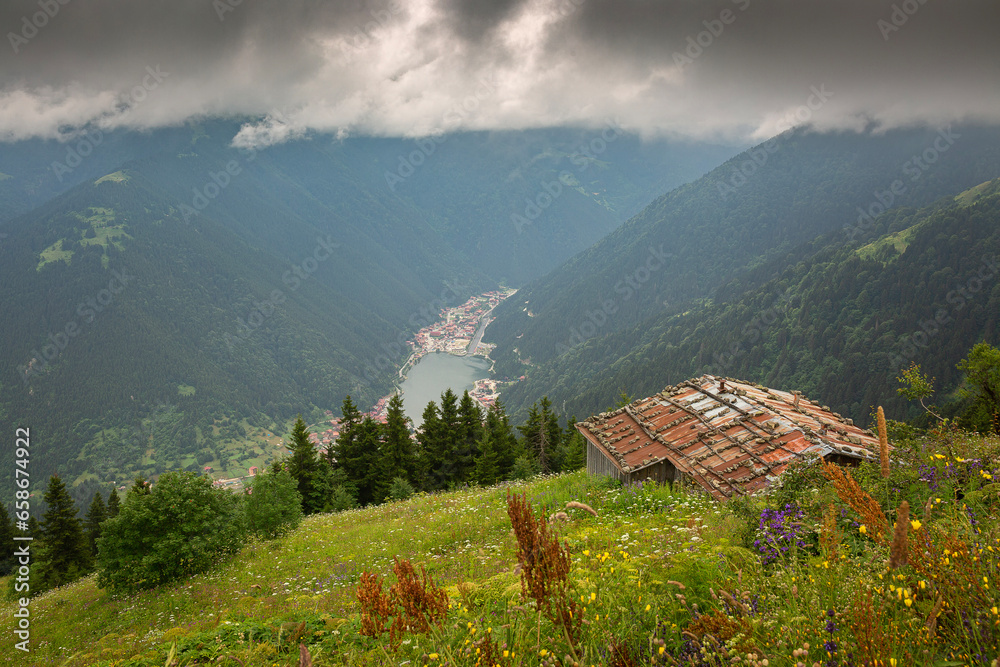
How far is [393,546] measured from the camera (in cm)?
1802

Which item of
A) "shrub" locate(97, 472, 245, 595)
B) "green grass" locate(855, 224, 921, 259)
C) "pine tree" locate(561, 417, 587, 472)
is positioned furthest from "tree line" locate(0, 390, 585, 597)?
"green grass" locate(855, 224, 921, 259)

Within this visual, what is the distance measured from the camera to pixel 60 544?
44.2 m

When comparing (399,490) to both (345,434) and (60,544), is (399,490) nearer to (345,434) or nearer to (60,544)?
(345,434)

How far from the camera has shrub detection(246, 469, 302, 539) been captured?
2523 centimetres

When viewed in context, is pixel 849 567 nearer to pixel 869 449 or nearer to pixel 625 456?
pixel 869 449

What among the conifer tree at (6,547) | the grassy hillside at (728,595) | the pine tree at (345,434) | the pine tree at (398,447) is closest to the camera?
the grassy hillside at (728,595)

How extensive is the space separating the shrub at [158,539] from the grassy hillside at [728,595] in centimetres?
433

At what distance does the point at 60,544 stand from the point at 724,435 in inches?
2215

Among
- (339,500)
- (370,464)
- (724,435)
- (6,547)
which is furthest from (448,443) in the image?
(6,547)

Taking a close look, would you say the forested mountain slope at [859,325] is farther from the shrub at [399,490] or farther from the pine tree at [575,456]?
the shrub at [399,490]

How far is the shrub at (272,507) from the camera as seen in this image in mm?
25234

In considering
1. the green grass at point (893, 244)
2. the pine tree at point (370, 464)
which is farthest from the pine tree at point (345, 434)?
the green grass at point (893, 244)

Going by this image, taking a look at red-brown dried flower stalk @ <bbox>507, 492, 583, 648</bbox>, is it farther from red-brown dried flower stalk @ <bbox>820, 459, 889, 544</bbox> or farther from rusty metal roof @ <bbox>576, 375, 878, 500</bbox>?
rusty metal roof @ <bbox>576, 375, 878, 500</bbox>

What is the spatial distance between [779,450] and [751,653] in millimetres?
17098
